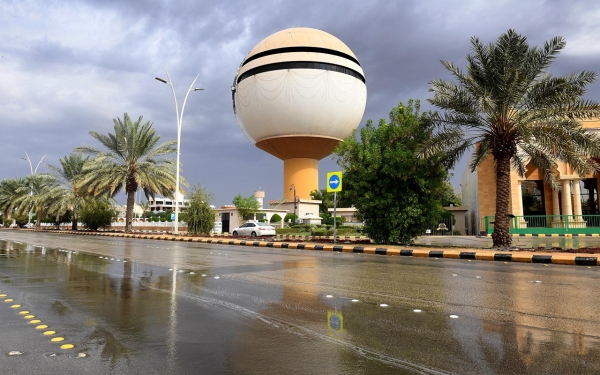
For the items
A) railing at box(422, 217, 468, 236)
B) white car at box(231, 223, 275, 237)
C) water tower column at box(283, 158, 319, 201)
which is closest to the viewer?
white car at box(231, 223, 275, 237)

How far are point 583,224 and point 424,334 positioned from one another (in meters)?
29.2

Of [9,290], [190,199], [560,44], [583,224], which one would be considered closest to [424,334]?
[9,290]

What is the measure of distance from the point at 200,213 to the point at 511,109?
20.2 meters

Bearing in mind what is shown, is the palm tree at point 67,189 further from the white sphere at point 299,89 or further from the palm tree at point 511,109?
the palm tree at point 511,109

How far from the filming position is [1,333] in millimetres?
4328

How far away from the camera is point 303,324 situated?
467 centimetres

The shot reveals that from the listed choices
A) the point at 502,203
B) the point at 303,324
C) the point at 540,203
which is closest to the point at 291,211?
the point at 540,203

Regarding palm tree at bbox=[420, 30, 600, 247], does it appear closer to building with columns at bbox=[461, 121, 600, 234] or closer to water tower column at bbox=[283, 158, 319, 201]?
building with columns at bbox=[461, 121, 600, 234]

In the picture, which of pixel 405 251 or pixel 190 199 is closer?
pixel 405 251

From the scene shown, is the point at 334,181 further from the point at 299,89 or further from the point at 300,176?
the point at 300,176

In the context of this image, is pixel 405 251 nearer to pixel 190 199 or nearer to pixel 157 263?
pixel 157 263

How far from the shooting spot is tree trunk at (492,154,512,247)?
52.3 feet

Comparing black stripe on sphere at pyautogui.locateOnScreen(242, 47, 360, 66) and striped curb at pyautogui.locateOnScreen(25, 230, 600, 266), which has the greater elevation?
black stripe on sphere at pyautogui.locateOnScreen(242, 47, 360, 66)

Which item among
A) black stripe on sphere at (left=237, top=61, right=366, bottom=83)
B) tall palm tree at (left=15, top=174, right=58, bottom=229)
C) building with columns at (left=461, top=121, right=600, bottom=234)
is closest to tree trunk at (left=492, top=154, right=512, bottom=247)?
building with columns at (left=461, top=121, right=600, bottom=234)
